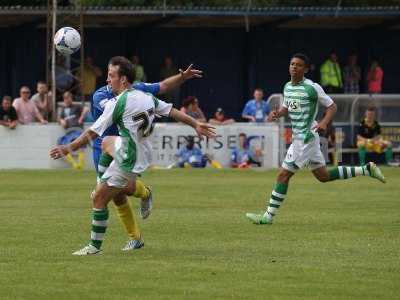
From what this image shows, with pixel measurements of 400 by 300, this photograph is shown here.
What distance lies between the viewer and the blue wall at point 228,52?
3784 centimetres

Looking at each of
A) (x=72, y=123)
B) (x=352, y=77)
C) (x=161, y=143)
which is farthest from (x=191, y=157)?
(x=352, y=77)

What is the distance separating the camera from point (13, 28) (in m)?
36.3

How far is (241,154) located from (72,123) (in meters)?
4.04

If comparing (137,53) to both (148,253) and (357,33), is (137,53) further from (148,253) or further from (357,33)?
(148,253)

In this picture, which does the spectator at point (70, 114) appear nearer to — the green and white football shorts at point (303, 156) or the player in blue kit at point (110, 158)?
the green and white football shorts at point (303, 156)

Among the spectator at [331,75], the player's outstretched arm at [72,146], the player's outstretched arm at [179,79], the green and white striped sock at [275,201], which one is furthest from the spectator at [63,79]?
the player's outstretched arm at [72,146]

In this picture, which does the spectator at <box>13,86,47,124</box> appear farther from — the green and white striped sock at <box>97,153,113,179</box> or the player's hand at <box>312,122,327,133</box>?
the green and white striped sock at <box>97,153,113,179</box>

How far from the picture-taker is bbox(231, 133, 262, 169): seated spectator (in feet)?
97.5

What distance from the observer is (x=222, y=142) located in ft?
98.0

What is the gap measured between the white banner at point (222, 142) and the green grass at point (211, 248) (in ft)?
24.8

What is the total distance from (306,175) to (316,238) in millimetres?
12982

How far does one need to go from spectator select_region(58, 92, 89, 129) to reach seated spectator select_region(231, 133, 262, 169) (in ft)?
11.9

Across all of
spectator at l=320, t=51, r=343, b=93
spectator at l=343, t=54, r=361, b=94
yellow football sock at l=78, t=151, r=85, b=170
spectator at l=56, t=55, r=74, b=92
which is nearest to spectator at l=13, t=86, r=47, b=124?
yellow football sock at l=78, t=151, r=85, b=170

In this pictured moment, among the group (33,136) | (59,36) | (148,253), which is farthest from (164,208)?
(33,136)
